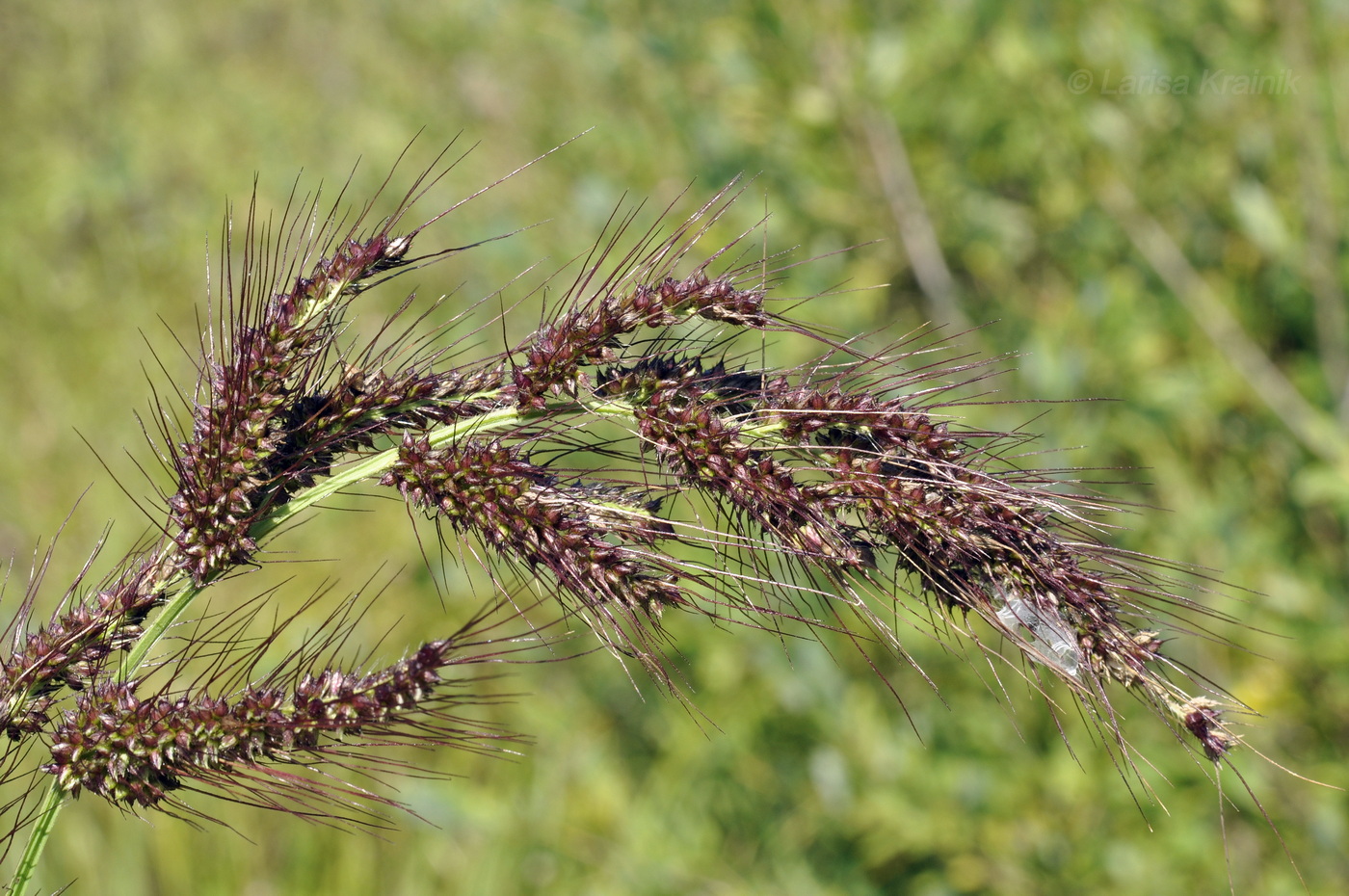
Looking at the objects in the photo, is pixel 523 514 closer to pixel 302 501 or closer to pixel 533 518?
pixel 533 518

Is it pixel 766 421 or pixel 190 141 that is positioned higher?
pixel 190 141

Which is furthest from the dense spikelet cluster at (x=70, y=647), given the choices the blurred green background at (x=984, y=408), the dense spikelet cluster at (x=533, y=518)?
the blurred green background at (x=984, y=408)

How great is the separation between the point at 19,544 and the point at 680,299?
5.72 metres

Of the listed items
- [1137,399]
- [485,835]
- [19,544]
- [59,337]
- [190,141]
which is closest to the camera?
[1137,399]

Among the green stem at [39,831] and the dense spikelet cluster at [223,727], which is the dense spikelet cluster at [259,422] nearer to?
the dense spikelet cluster at [223,727]

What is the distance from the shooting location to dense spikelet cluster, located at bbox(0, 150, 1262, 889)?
4.11 ft

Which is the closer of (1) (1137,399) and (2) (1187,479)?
(1) (1137,399)

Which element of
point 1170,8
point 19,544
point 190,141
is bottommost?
point 19,544

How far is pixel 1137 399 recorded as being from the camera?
12.0 feet

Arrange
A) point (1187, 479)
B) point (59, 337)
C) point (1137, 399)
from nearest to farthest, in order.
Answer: point (1137, 399)
point (1187, 479)
point (59, 337)

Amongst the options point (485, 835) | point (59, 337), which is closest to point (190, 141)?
point (59, 337)

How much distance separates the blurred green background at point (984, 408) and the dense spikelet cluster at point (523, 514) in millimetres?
2250

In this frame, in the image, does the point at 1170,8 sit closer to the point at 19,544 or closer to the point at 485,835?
the point at 485,835

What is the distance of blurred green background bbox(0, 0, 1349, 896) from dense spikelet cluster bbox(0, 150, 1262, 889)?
7.38 ft
